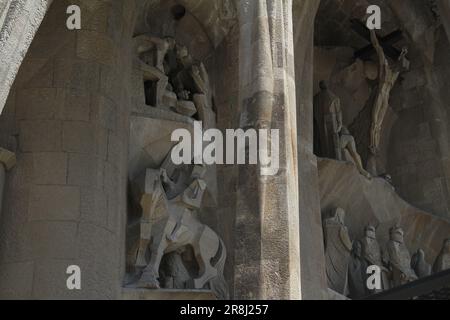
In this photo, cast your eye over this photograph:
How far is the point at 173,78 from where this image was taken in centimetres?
1230

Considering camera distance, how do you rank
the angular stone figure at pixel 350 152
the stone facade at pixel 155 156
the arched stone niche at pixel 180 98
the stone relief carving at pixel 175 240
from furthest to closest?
the angular stone figure at pixel 350 152 → the arched stone niche at pixel 180 98 → the stone relief carving at pixel 175 240 → the stone facade at pixel 155 156

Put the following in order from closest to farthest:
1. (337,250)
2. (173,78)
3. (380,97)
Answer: (173,78), (337,250), (380,97)

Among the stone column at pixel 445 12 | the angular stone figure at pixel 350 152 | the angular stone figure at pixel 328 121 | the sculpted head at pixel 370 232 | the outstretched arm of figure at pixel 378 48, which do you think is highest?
the stone column at pixel 445 12

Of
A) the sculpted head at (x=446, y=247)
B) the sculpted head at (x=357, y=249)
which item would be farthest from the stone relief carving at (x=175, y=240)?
the sculpted head at (x=446, y=247)

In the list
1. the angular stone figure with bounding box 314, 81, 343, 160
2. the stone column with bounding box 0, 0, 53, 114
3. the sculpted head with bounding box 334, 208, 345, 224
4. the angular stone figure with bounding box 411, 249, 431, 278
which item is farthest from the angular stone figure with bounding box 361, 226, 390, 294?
the stone column with bounding box 0, 0, 53, 114

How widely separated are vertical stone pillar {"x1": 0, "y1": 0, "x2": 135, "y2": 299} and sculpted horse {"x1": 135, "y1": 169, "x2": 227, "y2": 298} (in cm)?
24

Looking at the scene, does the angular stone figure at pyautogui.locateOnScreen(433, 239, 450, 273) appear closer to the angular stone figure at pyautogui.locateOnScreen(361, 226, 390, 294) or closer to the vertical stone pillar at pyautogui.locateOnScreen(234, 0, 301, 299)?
the angular stone figure at pyautogui.locateOnScreen(361, 226, 390, 294)

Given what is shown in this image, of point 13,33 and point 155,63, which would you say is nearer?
point 13,33

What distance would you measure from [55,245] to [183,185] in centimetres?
171

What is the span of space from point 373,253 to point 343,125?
1.91 m

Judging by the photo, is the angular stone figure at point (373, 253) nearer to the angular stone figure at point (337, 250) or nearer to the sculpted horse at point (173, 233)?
the angular stone figure at point (337, 250)

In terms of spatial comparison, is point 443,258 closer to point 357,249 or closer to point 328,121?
point 357,249

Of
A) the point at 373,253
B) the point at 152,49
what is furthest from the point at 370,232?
the point at 152,49

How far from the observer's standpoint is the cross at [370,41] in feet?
50.0
